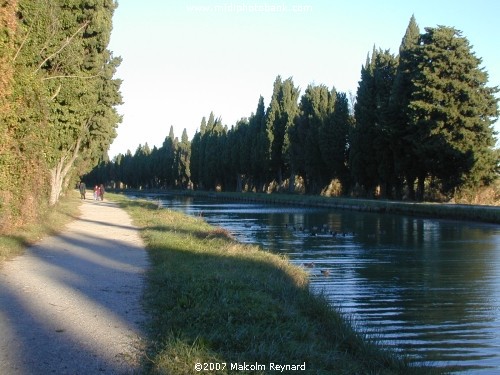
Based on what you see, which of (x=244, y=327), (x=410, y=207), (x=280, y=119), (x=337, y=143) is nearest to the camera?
(x=244, y=327)

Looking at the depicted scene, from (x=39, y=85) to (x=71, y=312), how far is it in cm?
1122

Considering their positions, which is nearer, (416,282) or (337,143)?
(416,282)

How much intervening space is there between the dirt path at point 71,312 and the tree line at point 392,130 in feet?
116

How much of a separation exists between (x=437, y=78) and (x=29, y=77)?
117ft

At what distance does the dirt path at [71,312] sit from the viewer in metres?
6.33

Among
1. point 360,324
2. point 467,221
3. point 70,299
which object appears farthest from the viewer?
point 467,221

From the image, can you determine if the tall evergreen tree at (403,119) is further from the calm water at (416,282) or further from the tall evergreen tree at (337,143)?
the calm water at (416,282)

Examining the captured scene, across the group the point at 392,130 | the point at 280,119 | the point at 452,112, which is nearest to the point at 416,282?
the point at 452,112

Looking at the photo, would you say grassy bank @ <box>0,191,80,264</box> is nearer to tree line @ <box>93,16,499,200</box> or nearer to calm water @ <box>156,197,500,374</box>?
calm water @ <box>156,197,500,374</box>

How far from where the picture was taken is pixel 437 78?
1831 inches

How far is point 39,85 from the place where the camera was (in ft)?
59.6

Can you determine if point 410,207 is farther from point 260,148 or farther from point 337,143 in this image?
point 260,148

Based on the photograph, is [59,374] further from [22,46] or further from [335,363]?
[22,46]

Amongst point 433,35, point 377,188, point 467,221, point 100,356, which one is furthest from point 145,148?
point 100,356
